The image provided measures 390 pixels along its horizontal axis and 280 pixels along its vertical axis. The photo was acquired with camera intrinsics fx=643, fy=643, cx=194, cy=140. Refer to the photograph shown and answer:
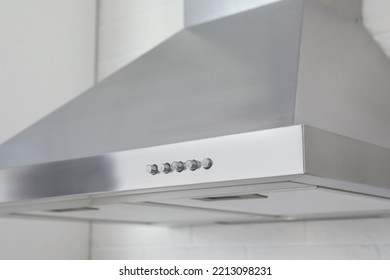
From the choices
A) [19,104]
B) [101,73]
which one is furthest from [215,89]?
[101,73]

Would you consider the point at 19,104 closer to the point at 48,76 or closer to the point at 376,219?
the point at 48,76

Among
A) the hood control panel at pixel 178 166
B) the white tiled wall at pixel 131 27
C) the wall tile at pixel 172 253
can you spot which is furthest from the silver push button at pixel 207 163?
the white tiled wall at pixel 131 27

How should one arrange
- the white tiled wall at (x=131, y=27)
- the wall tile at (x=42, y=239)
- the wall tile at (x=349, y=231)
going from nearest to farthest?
the wall tile at (x=349, y=231) < the wall tile at (x=42, y=239) < the white tiled wall at (x=131, y=27)

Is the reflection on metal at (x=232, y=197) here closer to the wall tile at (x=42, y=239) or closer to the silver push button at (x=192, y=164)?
the silver push button at (x=192, y=164)

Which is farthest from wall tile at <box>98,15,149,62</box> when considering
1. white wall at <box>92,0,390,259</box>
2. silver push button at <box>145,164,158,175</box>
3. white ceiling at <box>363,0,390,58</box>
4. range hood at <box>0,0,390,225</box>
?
silver push button at <box>145,164,158,175</box>

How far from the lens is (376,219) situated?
1.23 metres

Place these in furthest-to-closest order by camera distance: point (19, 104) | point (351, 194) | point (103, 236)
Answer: point (103, 236)
point (19, 104)
point (351, 194)

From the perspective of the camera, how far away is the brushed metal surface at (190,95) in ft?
2.69

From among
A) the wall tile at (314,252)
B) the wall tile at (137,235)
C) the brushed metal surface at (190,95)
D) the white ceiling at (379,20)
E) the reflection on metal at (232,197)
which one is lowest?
the wall tile at (314,252)

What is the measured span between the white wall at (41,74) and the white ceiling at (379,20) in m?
0.81

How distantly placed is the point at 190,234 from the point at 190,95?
669 millimetres

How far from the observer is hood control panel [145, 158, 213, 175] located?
0.79 meters

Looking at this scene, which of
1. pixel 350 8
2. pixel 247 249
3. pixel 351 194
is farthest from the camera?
pixel 247 249
